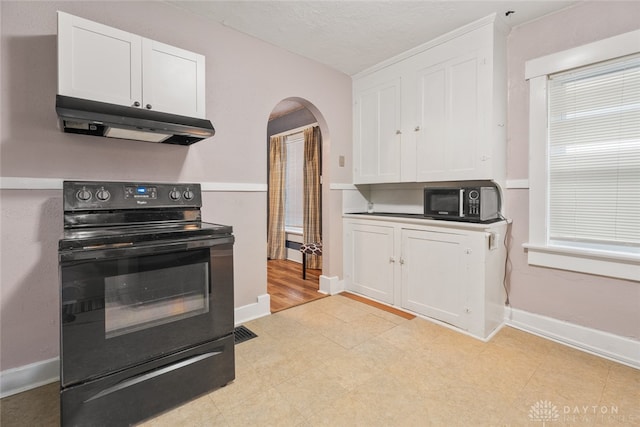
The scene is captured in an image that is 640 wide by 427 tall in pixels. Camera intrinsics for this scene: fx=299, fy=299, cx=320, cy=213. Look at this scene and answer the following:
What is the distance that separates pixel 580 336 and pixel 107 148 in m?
3.50

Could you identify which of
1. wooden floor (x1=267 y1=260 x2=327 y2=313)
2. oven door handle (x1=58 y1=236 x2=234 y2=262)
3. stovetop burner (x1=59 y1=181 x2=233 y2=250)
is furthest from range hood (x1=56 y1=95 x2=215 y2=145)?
wooden floor (x1=267 y1=260 x2=327 y2=313)

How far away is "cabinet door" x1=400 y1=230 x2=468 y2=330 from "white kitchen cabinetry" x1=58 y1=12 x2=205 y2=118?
2.02 m

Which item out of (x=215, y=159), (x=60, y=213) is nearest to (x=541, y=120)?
(x=215, y=159)

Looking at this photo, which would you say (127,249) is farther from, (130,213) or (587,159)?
(587,159)

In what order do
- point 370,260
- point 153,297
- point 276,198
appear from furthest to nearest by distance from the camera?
point 276,198 < point 370,260 < point 153,297

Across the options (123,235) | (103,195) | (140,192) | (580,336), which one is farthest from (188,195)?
(580,336)

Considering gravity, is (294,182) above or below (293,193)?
above

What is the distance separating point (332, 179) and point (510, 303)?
2000mm

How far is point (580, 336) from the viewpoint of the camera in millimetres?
2152

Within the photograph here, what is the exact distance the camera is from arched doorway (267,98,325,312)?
4301 mm

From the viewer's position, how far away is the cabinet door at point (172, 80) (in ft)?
5.89

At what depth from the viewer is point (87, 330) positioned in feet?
4.21

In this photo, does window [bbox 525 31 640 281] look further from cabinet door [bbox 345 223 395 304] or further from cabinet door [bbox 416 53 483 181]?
cabinet door [bbox 345 223 395 304]

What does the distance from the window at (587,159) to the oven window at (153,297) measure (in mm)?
2480
